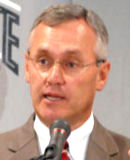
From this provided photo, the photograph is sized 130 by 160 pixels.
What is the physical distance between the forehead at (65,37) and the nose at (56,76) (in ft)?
0.23

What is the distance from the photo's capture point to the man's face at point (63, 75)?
1424 millimetres

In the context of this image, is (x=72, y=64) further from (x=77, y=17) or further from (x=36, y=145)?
(x=36, y=145)

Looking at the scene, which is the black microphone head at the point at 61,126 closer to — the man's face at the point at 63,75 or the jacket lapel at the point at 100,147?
the man's face at the point at 63,75

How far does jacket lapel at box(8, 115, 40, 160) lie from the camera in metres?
1.53

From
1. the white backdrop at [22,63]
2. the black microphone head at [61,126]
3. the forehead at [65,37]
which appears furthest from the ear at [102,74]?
the white backdrop at [22,63]

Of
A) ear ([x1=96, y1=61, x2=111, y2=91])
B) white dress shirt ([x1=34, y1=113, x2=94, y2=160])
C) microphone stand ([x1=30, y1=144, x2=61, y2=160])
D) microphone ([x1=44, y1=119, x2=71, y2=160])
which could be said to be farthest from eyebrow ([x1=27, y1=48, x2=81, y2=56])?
microphone stand ([x1=30, y1=144, x2=61, y2=160])

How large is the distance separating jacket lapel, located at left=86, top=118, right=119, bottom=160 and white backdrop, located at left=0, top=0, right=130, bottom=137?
827mm

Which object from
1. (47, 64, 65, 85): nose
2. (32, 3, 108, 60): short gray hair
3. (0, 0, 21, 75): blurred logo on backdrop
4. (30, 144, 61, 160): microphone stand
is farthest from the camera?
(0, 0, 21, 75): blurred logo on backdrop

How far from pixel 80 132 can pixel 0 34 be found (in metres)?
0.97

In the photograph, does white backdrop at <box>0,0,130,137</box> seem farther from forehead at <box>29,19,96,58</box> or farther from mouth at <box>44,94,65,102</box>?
mouth at <box>44,94,65,102</box>

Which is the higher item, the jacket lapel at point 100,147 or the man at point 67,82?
the man at point 67,82

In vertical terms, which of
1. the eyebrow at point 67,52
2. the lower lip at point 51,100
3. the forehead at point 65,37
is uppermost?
the forehead at point 65,37

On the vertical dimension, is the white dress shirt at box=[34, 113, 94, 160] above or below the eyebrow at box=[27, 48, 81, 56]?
below

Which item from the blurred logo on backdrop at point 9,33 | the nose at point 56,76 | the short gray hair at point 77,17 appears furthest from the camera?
the blurred logo on backdrop at point 9,33
